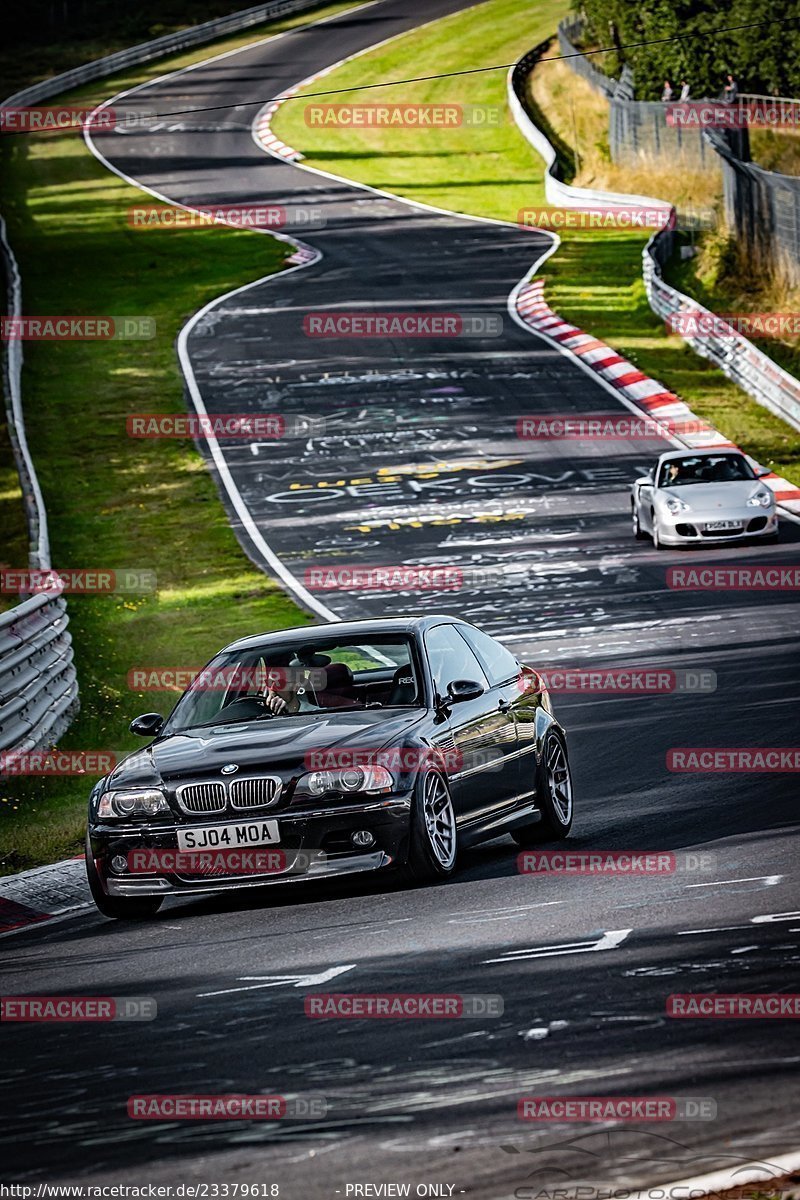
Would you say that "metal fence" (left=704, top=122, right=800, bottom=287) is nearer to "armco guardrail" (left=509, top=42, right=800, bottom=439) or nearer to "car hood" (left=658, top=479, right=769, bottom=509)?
"armco guardrail" (left=509, top=42, right=800, bottom=439)

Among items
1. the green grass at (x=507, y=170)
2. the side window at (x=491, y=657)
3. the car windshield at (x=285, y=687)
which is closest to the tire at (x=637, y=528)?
the green grass at (x=507, y=170)

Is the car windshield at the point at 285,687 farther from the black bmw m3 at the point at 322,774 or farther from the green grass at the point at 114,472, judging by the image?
the green grass at the point at 114,472

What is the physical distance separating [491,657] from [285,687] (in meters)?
1.45

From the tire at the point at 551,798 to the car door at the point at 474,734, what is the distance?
0.24m

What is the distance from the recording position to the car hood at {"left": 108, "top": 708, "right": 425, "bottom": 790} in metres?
9.22

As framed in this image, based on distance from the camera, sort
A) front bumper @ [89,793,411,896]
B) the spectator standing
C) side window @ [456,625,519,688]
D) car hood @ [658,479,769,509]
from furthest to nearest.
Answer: the spectator standing < car hood @ [658,479,769,509] < side window @ [456,625,519,688] < front bumper @ [89,793,411,896]

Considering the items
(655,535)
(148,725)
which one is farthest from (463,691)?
(655,535)

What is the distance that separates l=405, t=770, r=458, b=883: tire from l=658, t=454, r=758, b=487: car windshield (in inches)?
590

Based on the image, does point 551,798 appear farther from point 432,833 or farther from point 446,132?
point 446,132

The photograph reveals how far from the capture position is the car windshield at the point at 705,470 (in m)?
24.1

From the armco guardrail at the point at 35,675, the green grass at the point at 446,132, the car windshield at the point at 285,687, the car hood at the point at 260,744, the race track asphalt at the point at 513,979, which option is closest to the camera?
the race track asphalt at the point at 513,979

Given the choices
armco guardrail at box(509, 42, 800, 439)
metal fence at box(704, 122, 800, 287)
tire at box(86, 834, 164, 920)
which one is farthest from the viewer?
metal fence at box(704, 122, 800, 287)

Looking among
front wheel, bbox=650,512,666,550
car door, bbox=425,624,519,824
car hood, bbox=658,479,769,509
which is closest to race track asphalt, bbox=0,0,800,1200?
→ car door, bbox=425,624,519,824

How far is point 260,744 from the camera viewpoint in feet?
30.9
